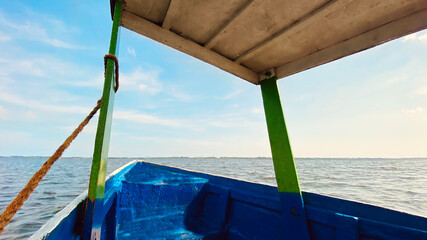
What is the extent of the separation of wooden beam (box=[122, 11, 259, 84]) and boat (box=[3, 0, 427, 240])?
0.04 ft

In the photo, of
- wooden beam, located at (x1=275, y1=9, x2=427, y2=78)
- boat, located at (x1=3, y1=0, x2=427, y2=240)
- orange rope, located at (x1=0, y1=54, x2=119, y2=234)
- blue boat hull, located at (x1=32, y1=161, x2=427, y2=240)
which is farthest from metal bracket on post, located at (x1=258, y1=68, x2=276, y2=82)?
orange rope, located at (x1=0, y1=54, x2=119, y2=234)

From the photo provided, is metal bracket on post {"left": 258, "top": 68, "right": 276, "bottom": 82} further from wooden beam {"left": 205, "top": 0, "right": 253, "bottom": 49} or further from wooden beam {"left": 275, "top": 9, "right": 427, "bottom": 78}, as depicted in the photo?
wooden beam {"left": 205, "top": 0, "right": 253, "bottom": 49}

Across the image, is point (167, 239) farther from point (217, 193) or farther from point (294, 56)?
point (294, 56)

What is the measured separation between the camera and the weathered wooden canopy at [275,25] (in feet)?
5.98

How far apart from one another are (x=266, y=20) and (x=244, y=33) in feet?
1.02

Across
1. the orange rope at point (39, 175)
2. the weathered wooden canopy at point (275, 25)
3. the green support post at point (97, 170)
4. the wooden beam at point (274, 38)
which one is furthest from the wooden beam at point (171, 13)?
the wooden beam at point (274, 38)

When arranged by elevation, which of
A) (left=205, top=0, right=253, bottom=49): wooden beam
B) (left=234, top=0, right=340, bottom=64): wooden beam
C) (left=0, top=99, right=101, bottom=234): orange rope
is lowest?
(left=0, top=99, right=101, bottom=234): orange rope

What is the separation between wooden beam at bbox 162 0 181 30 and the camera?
1.87 meters

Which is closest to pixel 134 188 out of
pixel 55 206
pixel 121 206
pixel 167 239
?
pixel 121 206

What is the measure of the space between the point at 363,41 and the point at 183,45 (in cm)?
215

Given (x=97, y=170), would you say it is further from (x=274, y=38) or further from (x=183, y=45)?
(x=274, y=38)

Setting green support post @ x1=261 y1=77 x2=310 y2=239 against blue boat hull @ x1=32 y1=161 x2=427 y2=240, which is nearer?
blue boat hull @ x1=32 y1=161 x2=427 y2=240

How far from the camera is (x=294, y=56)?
2.66m

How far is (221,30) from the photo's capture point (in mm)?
2225
